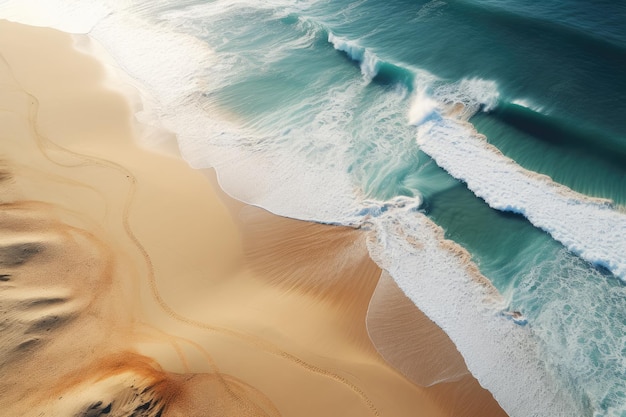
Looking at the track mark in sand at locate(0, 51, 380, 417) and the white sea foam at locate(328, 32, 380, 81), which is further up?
the white sea foam at locate(328, 32, 380, 81)

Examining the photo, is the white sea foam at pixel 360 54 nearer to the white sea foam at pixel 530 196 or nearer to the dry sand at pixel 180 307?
the white sea foam at pixel 530 196

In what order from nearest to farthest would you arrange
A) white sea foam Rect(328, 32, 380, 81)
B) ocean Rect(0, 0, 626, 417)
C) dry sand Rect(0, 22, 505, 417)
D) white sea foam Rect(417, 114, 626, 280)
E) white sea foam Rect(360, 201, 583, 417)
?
dry sand Rect(0, 22, 505, 417), white sea foam Rect(360, 201, 583, 417), ocean Rect(0, 0, 626, 417), white sea foam Rect(417, 114, 626, 280), white sea foam Rect(328, 32, 380, 81)

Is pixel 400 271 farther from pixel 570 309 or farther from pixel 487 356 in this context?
pixel 570 309

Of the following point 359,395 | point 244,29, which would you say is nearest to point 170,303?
point 359,395

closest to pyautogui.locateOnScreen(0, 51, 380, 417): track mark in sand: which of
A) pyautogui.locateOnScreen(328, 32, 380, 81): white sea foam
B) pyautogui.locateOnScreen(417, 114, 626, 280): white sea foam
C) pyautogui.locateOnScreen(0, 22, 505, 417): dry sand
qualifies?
pyautogui.locateOnScreen(0, 22, 505, 417): dry sand

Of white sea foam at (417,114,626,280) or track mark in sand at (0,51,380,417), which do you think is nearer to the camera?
track mark in sand at (0,51,380,417)

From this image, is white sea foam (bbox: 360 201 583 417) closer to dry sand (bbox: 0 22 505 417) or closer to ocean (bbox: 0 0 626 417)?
ocean (bbox: 0 0 626 417)

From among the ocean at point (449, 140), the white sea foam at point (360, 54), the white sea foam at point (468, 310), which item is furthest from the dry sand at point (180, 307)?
the white sea foam at point (360, 54)
